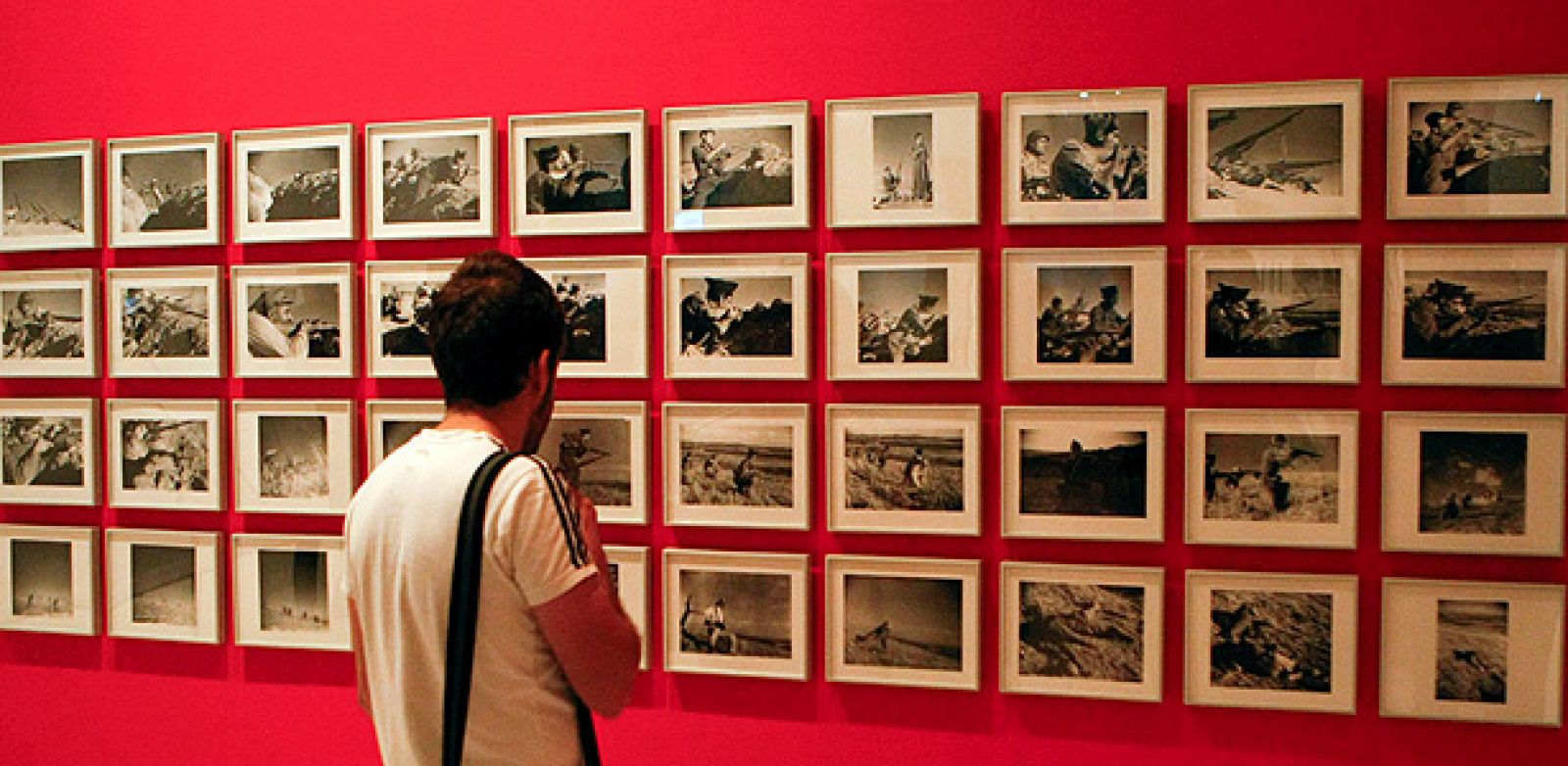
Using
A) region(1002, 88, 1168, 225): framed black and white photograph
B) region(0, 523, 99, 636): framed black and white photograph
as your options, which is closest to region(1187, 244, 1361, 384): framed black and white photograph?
region(1002, 88, 1168, 225): framed black and white photograph

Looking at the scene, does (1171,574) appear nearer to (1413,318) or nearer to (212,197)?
(1413,318)

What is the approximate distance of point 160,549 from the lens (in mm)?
4770

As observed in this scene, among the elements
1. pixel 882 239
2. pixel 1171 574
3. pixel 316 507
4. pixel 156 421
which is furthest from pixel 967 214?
pixel 156 421

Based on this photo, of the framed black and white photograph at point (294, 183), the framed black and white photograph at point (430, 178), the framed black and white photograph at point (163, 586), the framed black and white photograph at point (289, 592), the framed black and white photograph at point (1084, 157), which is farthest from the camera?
the framed black and white photograph at point (163, 586)

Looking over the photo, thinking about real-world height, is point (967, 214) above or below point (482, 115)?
below

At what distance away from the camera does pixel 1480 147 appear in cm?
366

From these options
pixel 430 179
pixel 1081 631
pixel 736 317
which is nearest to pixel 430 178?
pixel 430 179

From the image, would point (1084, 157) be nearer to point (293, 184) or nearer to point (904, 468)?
point (904, 468)

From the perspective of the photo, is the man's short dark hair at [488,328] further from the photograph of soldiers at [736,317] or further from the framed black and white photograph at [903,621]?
the framed black and white photograph at [903,621]

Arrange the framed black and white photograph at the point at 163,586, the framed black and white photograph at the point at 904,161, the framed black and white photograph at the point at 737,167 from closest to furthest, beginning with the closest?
the framed black and white photograph at the point at 904,161, the framed black and white photograph at the point at 737,167, the framed black and white photograph at the point at 163,586

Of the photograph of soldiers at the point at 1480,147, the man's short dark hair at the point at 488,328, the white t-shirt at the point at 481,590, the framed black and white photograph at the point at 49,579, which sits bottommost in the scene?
the framed black and white photograph at the point at 49,579

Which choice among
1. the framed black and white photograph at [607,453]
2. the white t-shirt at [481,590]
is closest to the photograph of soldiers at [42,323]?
the framed black and white photograph at [607,453]

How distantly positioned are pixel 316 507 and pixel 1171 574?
9.93 ft

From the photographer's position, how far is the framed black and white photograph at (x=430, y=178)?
4.37 metres
